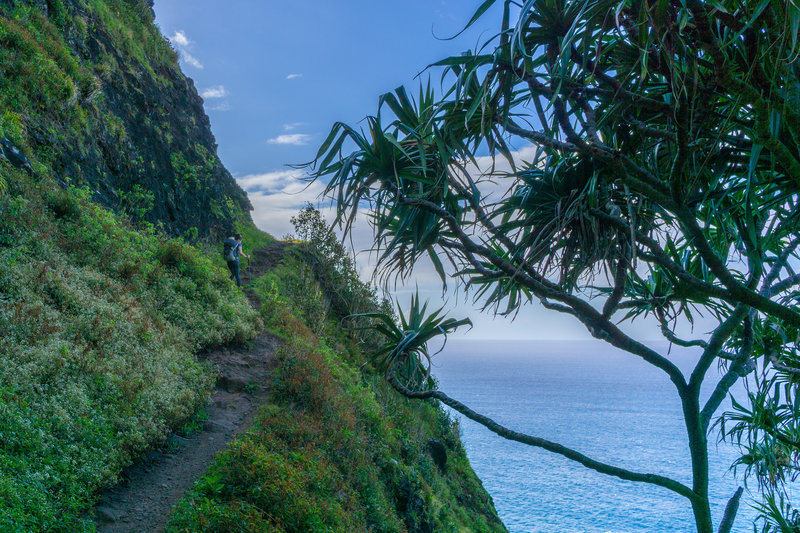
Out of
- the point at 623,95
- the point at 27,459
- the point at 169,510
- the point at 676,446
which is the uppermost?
the point at 623,95

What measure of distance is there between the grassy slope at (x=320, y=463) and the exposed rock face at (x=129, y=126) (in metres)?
4.66

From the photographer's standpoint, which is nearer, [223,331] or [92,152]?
[223,331]

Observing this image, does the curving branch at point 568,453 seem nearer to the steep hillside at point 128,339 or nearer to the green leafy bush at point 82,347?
the steep hillside at point 128,339

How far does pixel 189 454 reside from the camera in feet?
18.4

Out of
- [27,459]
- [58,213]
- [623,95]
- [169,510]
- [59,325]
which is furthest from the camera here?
[58,213]

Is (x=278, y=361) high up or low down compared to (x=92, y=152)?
down

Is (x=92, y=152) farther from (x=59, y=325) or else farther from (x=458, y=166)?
(x=458, y=166)

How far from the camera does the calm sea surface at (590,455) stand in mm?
42344

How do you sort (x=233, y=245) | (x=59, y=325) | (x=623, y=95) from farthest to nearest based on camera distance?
1. (x=233, y=245)
2. (x=59, y=325)
3. (x=623, y=95)

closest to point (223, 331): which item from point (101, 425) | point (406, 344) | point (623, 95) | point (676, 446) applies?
point (101, 425)

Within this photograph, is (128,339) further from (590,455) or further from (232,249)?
(590,455)

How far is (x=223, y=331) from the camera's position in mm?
9180

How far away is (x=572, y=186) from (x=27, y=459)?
17.9ft

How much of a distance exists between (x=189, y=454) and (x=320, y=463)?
167cm
